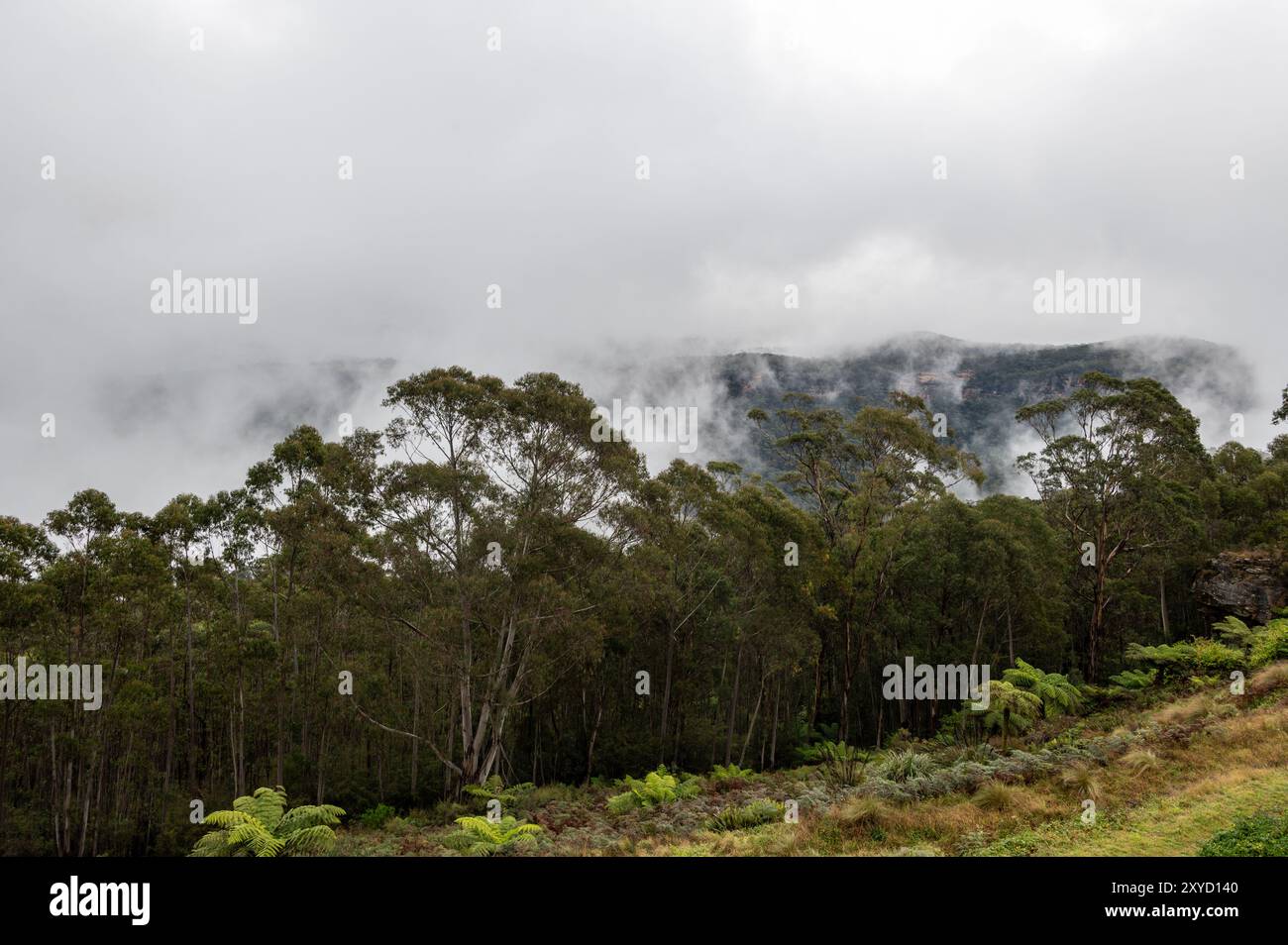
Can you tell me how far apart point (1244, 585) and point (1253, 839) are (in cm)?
2558

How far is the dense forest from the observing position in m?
21.3

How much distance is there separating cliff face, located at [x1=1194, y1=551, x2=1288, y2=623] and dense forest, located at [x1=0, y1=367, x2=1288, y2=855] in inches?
77.8

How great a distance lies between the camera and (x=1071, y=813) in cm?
1034

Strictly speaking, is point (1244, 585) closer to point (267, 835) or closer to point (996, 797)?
point (996, 797)

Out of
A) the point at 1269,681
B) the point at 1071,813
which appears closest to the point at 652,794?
the point at 1071,813

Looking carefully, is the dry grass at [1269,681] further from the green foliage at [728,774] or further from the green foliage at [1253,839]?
the green foliage at [728,774]

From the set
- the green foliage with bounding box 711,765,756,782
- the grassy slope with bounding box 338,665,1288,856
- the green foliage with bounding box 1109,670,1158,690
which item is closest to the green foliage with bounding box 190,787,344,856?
the grassy slope with bounding box 338,665,1288,856

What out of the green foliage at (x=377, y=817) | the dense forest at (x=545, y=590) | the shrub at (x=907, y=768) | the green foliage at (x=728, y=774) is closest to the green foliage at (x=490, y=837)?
the dense forest at (x=545, y=590)

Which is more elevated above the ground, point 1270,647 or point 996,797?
point 1270,647

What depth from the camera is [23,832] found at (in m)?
29.7

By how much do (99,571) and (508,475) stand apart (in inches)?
517

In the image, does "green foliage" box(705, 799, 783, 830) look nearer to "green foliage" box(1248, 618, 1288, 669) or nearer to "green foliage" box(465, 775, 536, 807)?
"green foliage" box(465, 775, 536, 807)
